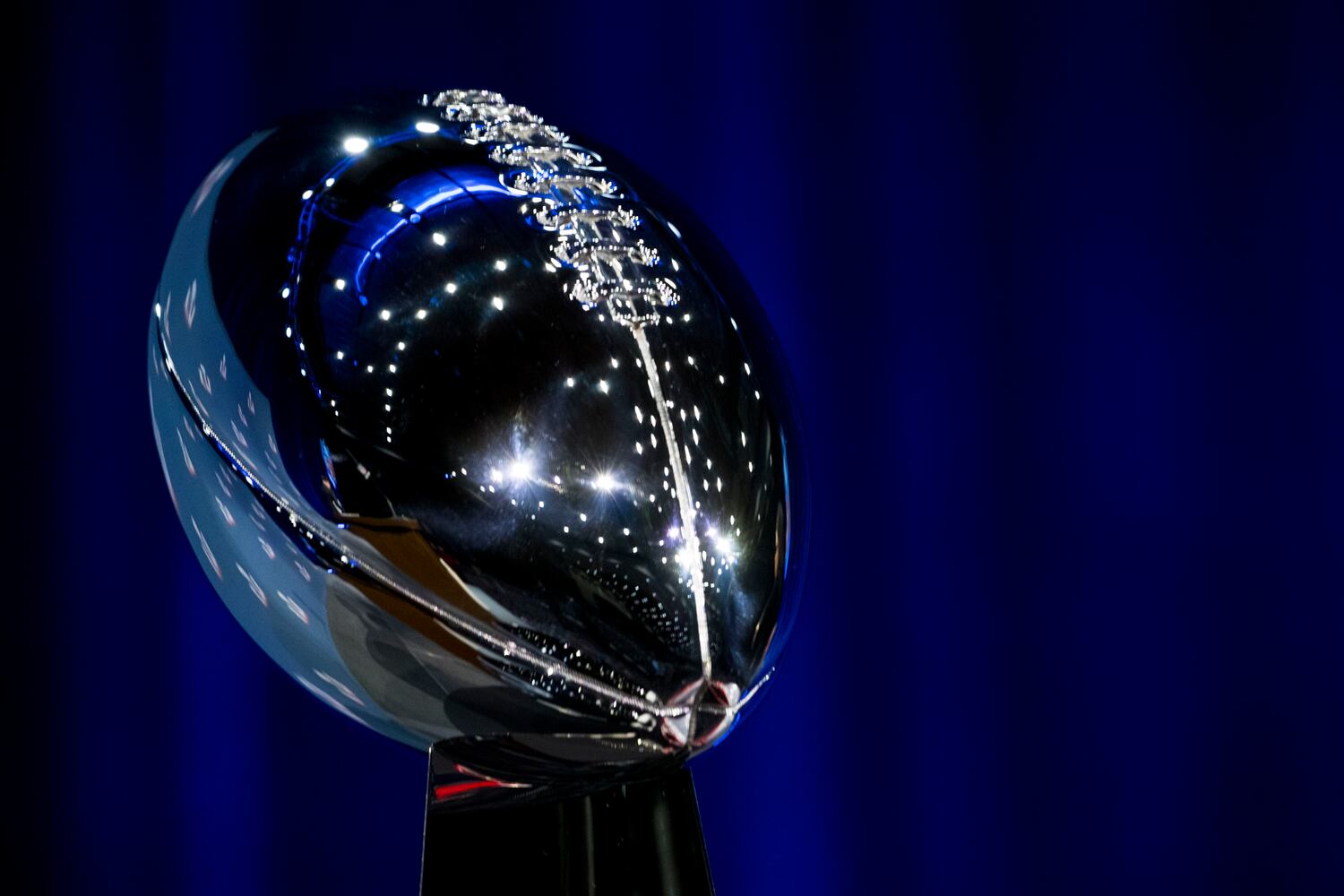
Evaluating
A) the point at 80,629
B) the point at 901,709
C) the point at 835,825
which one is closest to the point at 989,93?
the point at 901,709

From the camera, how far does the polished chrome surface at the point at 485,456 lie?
0.50m

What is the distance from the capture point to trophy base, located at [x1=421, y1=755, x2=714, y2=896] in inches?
22.5

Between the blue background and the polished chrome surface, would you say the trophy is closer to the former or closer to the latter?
the polished chrome surface

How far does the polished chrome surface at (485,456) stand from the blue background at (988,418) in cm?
78

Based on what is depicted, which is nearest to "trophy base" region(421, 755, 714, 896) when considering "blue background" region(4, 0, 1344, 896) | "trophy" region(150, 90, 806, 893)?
"trophy" region(150, 90, 806, 893)

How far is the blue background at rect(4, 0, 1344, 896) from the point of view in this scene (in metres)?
1.33

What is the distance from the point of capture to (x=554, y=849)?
576mm

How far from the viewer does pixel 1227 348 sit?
1.34 meters

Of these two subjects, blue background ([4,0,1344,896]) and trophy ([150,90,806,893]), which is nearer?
trophy ([150,90,806,893])

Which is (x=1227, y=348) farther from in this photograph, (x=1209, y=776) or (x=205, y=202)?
(x=205, y=202)

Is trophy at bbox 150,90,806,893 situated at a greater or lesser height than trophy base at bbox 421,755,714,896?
greater

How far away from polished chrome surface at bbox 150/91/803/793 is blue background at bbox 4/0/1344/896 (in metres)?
0.78

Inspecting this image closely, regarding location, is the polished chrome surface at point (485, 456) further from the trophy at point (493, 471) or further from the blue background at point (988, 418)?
the blue background at point (988, 418)

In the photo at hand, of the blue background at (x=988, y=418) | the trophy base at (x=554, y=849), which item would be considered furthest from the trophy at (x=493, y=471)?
the blue background at (x=988, y=418)
